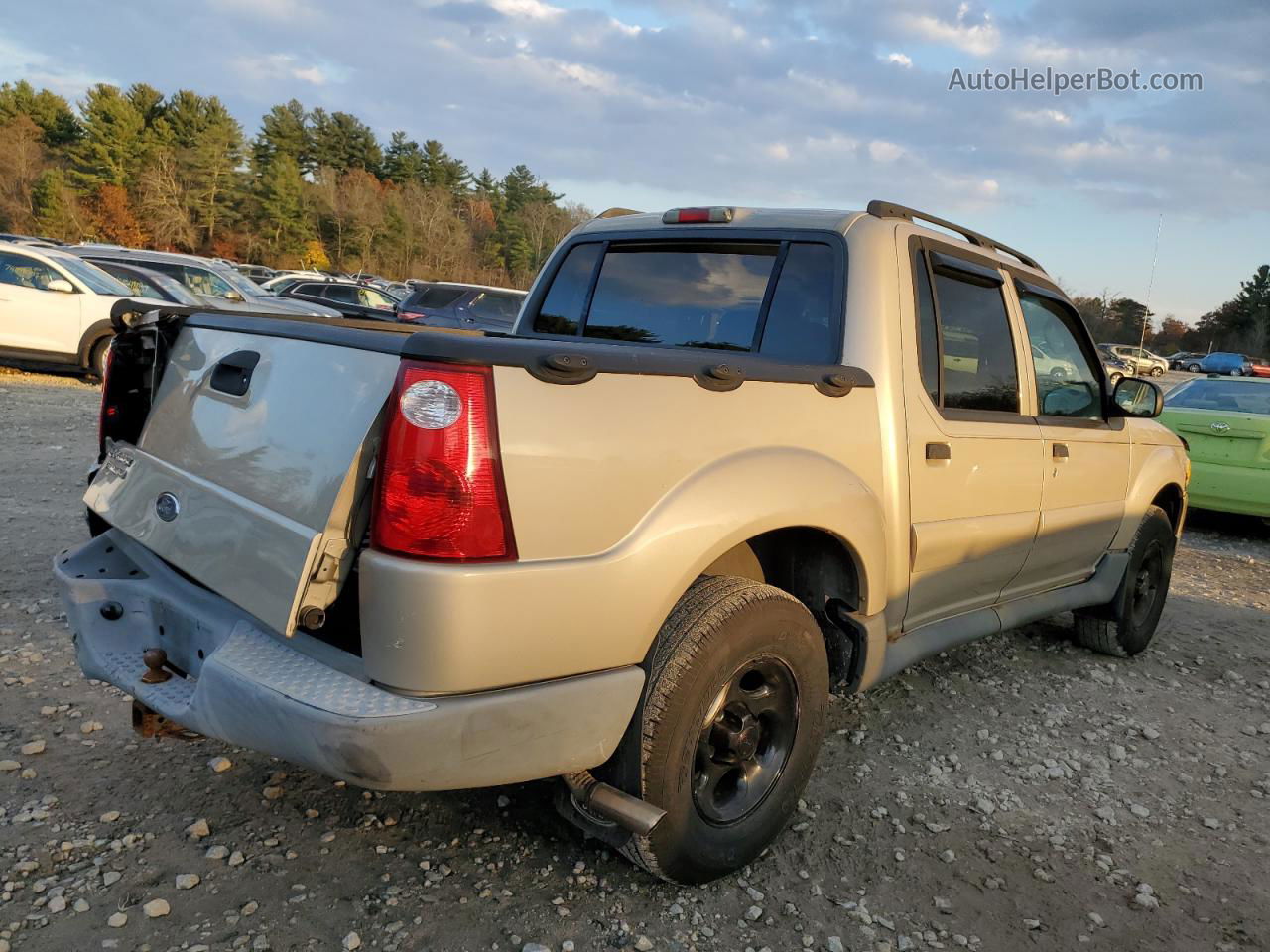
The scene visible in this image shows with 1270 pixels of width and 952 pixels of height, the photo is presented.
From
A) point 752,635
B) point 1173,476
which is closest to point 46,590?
point 752,635

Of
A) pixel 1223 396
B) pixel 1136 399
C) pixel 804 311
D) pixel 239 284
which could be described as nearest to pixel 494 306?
pixel 239 284

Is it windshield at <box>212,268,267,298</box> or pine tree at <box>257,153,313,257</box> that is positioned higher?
pine tree at <box>257,153,313,257</box>

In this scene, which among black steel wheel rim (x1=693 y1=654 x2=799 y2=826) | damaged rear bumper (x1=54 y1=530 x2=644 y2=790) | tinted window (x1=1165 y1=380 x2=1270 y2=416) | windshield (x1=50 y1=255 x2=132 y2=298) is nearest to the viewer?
damaged rear bumper (x1=54 y1=530 x2=644 y2=790)

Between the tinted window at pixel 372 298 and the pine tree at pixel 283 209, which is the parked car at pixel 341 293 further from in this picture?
the pine tree at pixel 283 209

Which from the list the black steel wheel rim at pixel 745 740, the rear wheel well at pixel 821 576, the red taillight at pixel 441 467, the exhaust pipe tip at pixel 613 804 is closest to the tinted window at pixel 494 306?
the rear wheel well at pixel 821 576

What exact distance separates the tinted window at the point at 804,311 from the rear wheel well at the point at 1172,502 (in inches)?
116

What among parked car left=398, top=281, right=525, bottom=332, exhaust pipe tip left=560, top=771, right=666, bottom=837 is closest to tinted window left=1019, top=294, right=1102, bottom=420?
exhaust pipe tip left=560, top=771, right=666, bottom=837

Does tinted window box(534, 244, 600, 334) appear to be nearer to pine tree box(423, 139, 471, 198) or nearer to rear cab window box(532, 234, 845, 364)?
rear cab window box(532, 234, 845, 364)

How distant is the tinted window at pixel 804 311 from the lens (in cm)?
305

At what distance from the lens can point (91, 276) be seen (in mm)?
12188

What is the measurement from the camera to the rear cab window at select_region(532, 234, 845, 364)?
312cm

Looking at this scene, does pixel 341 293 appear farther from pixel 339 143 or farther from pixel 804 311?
pixel 339 143

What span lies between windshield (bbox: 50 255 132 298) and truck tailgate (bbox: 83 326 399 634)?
1103cm

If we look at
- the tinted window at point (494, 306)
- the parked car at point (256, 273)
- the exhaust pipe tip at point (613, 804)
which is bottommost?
the exhaust pipe tip at point (613, 804)
